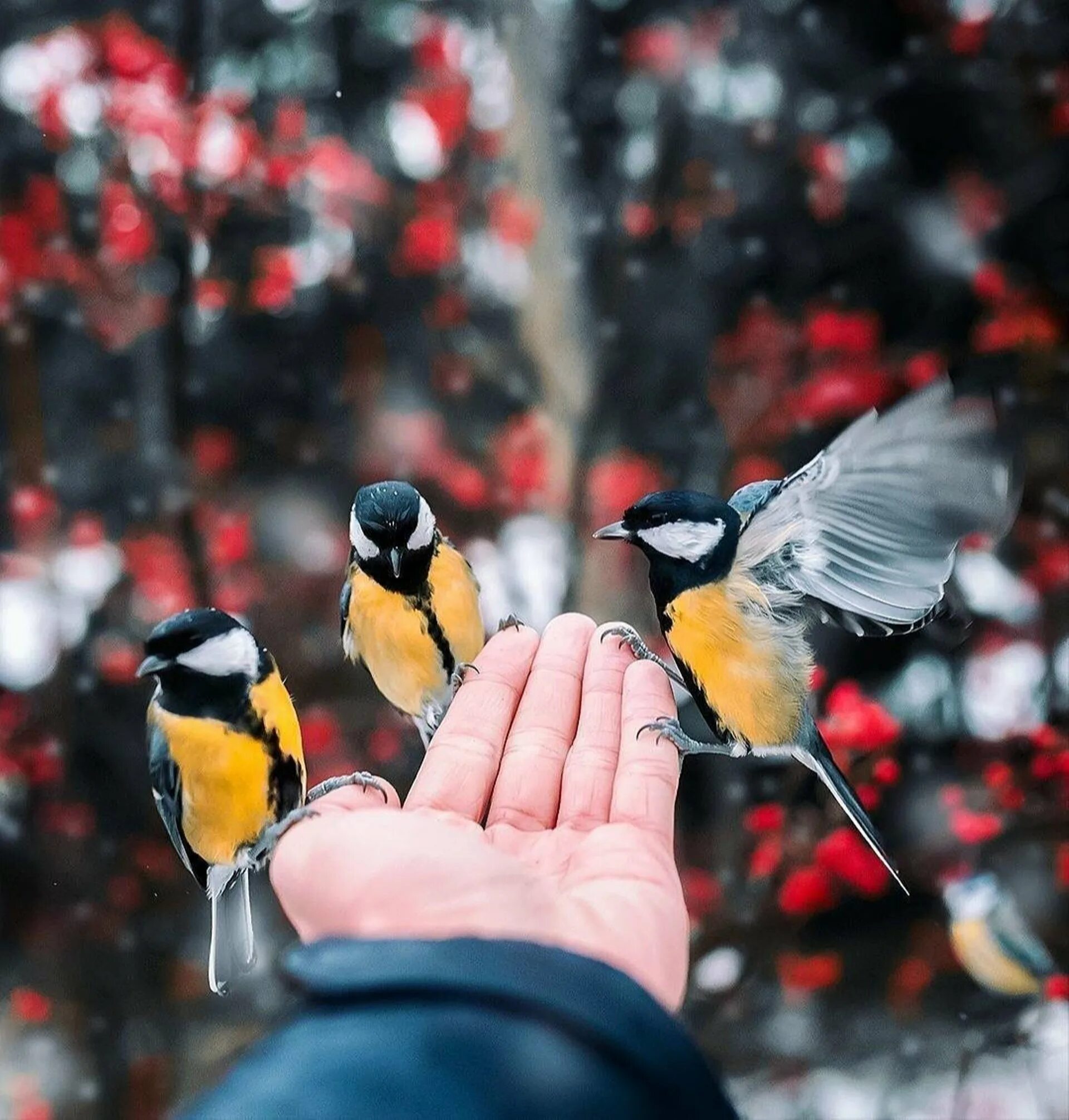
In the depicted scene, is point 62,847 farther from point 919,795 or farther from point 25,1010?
point 919,795

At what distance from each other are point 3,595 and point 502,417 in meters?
0.67

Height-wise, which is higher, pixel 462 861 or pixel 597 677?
pixel 462 861

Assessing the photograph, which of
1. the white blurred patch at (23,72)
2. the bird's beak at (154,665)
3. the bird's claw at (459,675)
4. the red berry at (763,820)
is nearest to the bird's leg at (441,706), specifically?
the bird's claw at (459,675)

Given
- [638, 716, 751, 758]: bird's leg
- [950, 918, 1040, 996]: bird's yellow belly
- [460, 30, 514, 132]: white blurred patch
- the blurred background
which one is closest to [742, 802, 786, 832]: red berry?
the blurred background

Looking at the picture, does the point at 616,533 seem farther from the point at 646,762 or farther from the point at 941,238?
the point at 941,238

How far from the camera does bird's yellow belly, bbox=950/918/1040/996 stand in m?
1.27

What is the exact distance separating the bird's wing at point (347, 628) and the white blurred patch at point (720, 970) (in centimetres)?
73

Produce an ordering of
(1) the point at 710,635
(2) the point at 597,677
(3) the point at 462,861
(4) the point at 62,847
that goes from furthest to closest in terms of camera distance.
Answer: (4) the point at 62,847
(2) the point at 597,677
(1) the point at 710,635
(3) the point at 462,861

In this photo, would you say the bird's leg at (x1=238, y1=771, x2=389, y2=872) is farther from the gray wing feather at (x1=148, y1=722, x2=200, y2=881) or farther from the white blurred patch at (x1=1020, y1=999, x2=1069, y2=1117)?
the white blurred patch at (x1=1020, y1=999, x2=1069, y2=1117)

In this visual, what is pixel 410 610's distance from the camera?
28.8 inches

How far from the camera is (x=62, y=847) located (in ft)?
4.14

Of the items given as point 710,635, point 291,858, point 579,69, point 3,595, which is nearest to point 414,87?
point 579,69

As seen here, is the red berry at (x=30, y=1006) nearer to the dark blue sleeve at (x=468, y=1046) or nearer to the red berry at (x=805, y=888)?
the red berry at (x=805, y=888)

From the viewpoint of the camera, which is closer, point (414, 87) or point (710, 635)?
point (710, 635)
